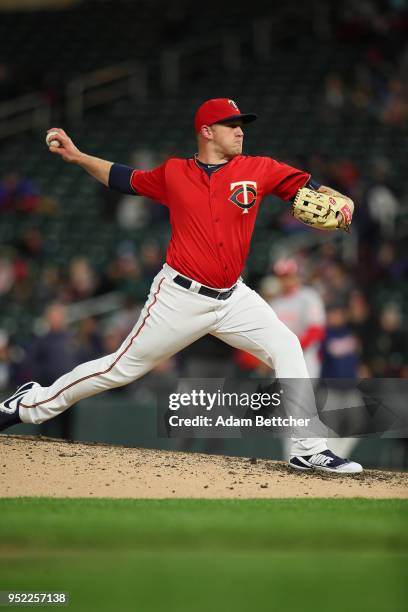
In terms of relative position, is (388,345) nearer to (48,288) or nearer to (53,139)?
(48,288)

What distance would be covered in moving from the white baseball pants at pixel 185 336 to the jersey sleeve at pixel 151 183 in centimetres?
48

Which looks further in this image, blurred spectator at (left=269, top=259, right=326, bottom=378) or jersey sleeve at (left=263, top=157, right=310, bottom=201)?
blurred spectator at (left=269, top=259, right=326, bottom=378)

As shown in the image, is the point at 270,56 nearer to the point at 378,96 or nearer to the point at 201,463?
the point at 378,96

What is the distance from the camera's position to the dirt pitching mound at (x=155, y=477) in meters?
6.57

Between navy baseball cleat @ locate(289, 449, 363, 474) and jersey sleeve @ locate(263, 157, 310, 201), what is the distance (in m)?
1.59

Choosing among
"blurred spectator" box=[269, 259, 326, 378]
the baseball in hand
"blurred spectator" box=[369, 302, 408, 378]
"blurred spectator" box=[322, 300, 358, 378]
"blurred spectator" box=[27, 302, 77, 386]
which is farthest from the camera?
"blurred spectator" box=[369, 302, 408, 378]

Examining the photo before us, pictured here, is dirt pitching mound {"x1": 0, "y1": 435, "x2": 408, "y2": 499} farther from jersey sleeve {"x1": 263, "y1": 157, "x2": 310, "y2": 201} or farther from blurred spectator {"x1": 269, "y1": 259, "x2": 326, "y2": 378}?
blurred spectator {"x1": 269, "y1": 259, "x2": 326, "y2": 378}

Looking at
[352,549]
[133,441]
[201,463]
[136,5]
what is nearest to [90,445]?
[201,463]

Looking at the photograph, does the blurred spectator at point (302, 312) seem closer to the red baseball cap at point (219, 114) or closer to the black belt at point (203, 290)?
Answer: the black belt at point (203, 290)

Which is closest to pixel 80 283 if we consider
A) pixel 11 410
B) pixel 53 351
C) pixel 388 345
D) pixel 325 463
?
pixel 53 351

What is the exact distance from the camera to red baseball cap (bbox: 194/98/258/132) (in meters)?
6.73

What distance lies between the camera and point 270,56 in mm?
19938

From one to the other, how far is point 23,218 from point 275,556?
493 inches

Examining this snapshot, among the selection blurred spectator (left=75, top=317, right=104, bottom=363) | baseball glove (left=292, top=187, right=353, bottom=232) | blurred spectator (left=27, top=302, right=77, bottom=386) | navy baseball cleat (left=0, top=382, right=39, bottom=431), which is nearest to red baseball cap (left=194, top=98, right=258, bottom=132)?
baseball glove (left=292, top=187, right=353, bottom=232)
